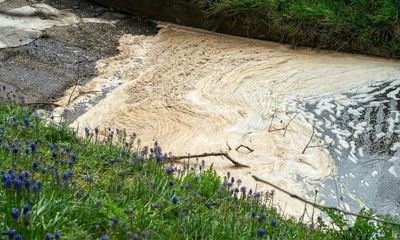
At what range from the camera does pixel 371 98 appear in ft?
20.5

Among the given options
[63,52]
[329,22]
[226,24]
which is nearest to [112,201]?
[63,52]

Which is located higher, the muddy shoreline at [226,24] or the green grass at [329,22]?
the green grass at [329,22]

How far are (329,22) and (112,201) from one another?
4484 millimetres

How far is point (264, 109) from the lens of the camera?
5965mm

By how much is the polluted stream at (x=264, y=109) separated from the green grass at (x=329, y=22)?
0.15 m

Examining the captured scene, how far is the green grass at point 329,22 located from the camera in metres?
6.98

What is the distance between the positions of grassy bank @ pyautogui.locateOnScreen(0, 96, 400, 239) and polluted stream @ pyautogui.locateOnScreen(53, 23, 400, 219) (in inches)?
31.0

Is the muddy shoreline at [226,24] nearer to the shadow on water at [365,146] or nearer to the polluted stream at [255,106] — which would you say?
the polluted stream at [255,106]

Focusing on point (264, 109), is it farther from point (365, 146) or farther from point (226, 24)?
point (226, 24)

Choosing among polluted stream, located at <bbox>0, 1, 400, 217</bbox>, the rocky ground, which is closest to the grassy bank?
polluted stream, located at <bbox>0, 1, 400, 217</bbox>

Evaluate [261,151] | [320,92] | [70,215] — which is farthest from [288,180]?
[70,215]

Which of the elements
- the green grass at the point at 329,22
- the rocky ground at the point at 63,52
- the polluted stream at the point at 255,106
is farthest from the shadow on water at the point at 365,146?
the rocky ground at the point at 63,52

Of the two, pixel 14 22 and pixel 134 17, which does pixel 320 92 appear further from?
pixel 14 22

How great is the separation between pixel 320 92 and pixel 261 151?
4.12ft
